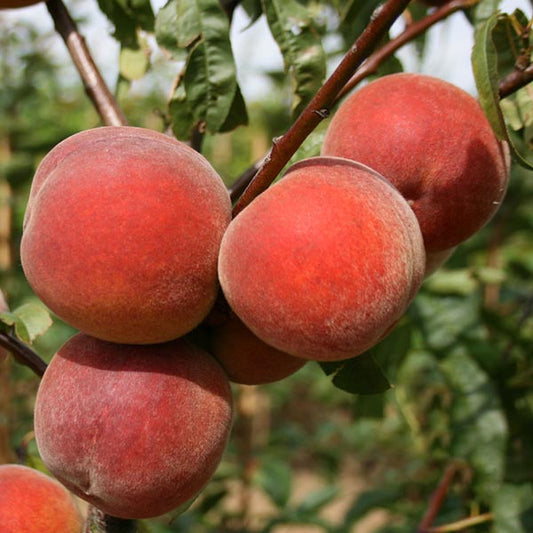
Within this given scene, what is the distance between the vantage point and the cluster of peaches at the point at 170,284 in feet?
2.59

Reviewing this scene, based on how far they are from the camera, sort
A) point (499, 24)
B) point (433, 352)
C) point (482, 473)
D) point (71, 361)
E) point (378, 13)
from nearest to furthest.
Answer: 1. point (378, 13)
2. point (71, 361)
3. point (499, 24)
4. point (482, 473)
5. point (433, 352)

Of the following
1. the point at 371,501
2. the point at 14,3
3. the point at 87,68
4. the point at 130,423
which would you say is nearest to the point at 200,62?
the point at 87,68

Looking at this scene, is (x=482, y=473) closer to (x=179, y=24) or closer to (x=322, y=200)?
(x=322, y=200)

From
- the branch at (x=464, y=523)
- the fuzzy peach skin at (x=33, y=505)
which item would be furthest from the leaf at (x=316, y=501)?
the fuzzy peach skin at (x=33, y=505)

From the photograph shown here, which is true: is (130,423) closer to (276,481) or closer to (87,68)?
(87,68)

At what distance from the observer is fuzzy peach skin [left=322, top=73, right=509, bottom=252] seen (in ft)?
3.21

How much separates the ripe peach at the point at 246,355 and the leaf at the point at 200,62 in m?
0.35

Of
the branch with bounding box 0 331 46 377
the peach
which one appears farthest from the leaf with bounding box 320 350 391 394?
the branch with bounding box 0 331 46 377

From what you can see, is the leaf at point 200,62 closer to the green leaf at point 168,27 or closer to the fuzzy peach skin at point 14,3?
the green leaf at point 168,27

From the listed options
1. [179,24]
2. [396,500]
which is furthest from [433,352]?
[179,24]

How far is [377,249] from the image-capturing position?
793 mm

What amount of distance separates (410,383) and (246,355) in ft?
7.48

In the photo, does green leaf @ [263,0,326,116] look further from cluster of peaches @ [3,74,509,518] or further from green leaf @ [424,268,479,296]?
green leaf @ [424,268,479,296]

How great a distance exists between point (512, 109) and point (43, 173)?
731 millimetres
